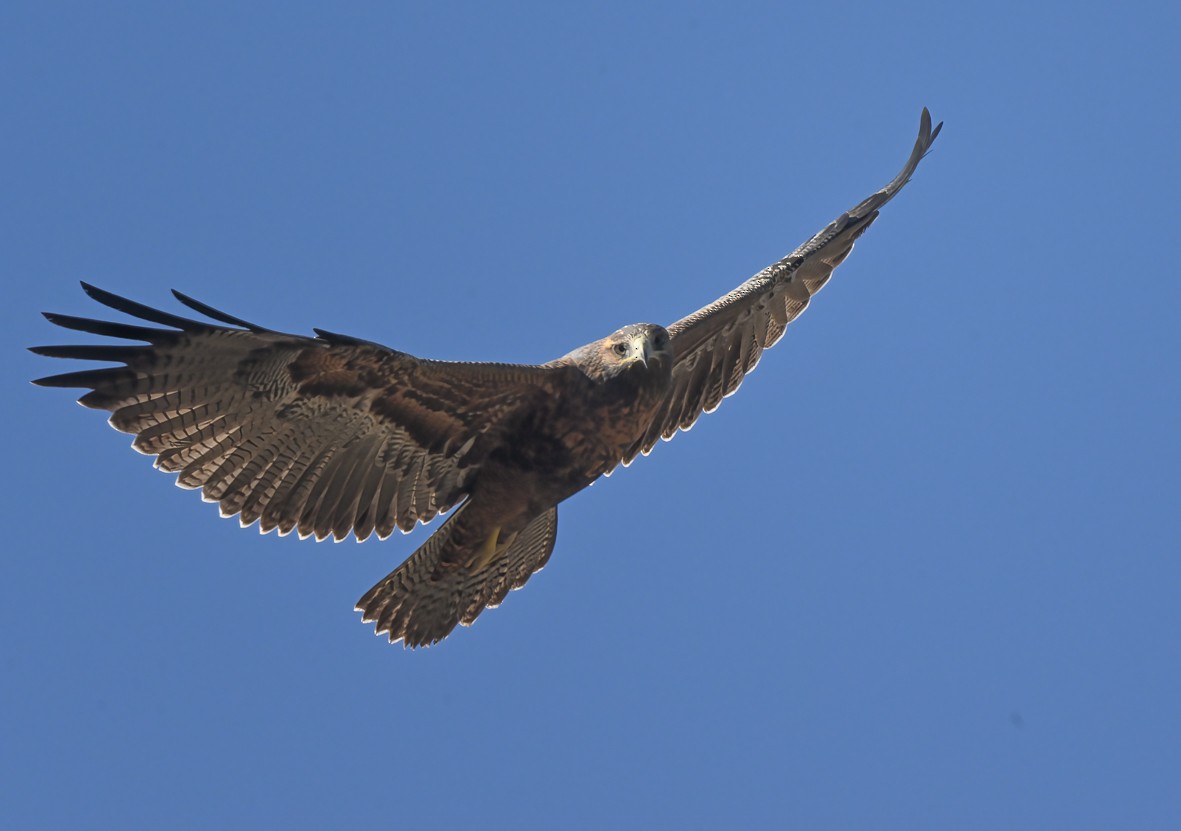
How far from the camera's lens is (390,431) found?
33.4ft

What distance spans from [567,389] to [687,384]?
1.91 m

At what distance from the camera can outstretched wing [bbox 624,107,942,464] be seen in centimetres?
1147

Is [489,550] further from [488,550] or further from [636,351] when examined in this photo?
[636,351]

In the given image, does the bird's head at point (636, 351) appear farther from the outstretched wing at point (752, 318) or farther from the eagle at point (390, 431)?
the outstretched wing at point (752, 318)

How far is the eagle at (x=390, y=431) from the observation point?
9.46 metres

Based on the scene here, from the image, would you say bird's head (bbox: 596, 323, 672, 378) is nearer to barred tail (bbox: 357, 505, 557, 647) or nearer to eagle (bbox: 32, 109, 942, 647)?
eagle (bbox: 32, 109, 942, 647)

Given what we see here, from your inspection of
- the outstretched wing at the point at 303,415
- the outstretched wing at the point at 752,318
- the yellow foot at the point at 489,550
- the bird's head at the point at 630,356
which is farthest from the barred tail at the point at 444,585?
the bird's head at the point at 630,356

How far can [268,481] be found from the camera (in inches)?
394

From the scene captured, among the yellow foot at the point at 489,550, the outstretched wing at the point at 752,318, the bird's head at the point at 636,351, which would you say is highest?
the outstretched wing at the point at 752,318

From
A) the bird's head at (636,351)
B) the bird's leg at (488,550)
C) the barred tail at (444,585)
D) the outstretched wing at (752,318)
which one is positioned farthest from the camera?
the outstretched wing at (752,318)

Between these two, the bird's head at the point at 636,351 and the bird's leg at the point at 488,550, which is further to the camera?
the bird's leg at the point at 488,550

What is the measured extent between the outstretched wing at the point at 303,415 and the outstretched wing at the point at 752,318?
169cm

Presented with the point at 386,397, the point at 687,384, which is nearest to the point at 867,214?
the point at 687,384

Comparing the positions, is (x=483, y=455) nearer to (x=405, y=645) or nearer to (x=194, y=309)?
(x=405, y=645)
